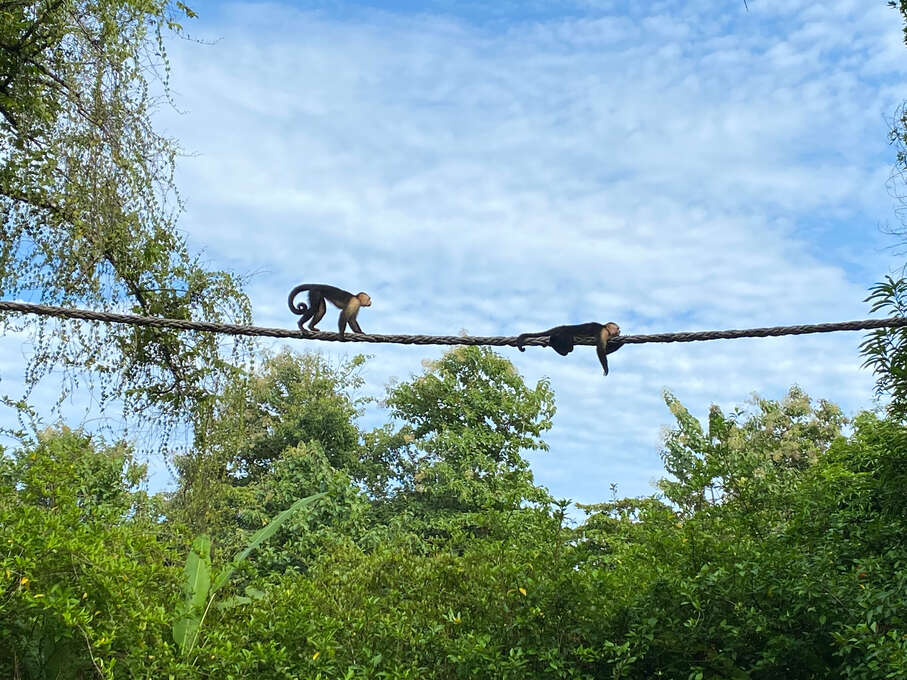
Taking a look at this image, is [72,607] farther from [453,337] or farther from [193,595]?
[453,337]

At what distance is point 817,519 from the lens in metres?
6.05

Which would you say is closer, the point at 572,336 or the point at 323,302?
the point at 572,336

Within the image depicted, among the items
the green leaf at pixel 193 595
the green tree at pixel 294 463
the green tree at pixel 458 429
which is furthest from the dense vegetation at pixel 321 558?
the green tree at pixel 458 429

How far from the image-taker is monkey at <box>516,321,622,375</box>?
4.51 m

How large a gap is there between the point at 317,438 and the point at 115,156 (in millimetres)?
11845

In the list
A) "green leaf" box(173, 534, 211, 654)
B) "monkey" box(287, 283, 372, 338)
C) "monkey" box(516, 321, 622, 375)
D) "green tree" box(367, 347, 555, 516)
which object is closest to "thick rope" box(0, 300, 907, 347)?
"monkey" box(516, 321, 622, 375)

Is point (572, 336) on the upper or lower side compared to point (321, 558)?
upper

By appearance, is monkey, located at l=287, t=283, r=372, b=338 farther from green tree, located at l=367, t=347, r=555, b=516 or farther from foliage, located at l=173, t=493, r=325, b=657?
green tree, located at l=367, t=347, r=555, b=516

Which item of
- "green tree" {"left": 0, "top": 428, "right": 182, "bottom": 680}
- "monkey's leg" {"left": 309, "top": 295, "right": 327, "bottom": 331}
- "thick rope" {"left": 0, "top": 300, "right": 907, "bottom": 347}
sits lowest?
"green tree" {"left": 0, "top": 428, "right": 182, "bottom": 680}

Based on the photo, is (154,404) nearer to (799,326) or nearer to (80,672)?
(80,672)

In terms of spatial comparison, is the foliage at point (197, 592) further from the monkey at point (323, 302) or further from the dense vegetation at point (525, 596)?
the monkey at point (323, 302)

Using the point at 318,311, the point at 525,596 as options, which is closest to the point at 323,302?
the point at 318,311

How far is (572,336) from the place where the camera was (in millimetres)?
4680

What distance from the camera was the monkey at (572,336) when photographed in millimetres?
4508
